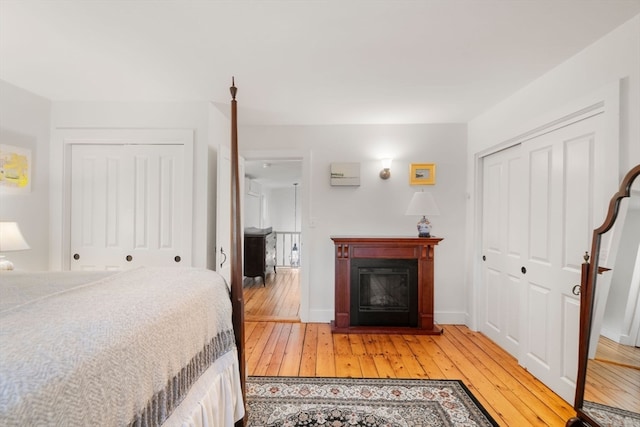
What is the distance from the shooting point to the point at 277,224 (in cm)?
831

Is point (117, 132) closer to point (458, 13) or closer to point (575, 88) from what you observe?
point (458, 13)

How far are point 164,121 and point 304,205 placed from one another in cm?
168

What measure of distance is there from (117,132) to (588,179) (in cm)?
384

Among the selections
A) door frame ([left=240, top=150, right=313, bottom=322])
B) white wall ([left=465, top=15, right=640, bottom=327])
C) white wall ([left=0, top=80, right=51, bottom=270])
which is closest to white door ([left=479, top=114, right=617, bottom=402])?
white wall ([left=465, top=15, right=640, bottom=327])

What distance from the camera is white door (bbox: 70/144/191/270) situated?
261 cm

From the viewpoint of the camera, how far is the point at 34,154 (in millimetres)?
2490

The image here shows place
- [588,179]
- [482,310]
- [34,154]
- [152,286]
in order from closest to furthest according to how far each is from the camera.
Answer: [152,286] → [588,179] → [34,154] → [482,310]

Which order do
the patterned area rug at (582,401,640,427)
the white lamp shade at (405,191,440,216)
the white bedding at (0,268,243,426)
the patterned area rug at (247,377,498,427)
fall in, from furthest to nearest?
1. the white lamp shade at (405,191,440,216)
2. the patterned area rug at (247,377,498,427)
3. the patterned area rug at (582,401,640,427)
4. the white bedding at (0,268,243,426)

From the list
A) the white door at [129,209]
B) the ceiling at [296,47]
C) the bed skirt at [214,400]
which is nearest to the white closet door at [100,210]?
the white door at [129,209]

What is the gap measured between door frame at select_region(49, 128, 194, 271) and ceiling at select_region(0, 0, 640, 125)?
323 mm

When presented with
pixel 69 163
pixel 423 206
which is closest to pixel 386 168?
pixel 423 206

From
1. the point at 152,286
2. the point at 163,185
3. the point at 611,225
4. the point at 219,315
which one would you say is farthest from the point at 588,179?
the point at 163,185

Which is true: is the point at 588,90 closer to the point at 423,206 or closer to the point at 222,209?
the point at 423,206

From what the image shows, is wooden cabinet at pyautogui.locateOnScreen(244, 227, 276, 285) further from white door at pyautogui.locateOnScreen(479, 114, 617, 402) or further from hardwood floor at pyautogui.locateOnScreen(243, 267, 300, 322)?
white door at pyautogui.locateOnScreen(479, 114, 617, 402)
